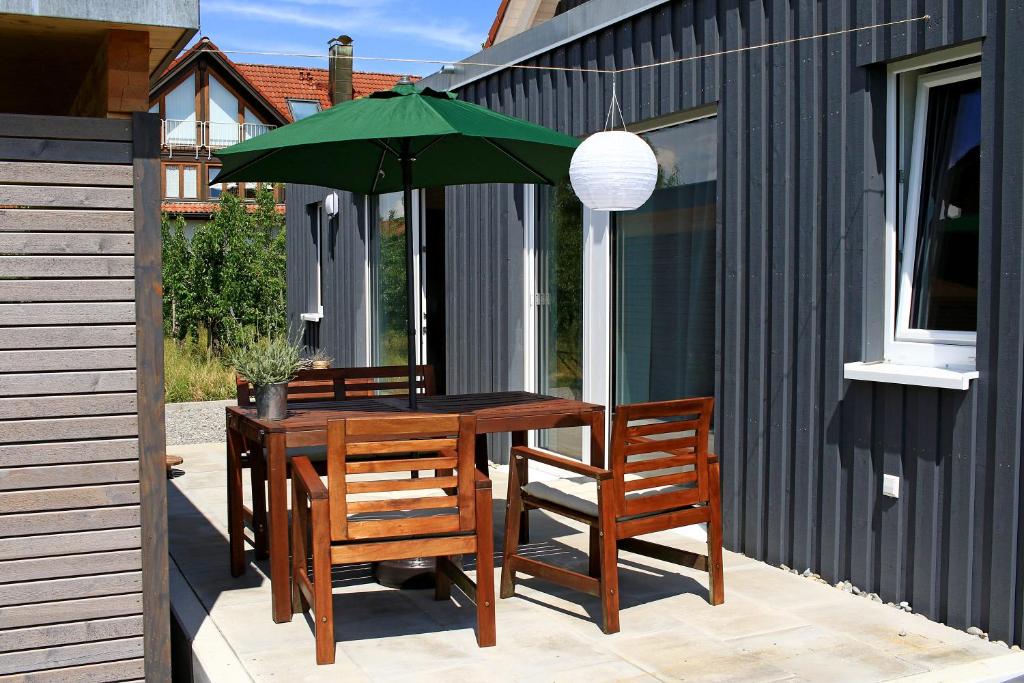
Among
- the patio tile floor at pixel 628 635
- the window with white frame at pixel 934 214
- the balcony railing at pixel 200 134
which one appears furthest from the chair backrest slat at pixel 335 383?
the balcony railing at pixel 200 134

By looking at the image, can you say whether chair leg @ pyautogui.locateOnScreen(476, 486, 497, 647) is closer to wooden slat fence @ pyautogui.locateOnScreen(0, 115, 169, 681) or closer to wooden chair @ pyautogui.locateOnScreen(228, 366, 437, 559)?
wooden slat fence @ pyautogui.locateOnScreen(0, 115, 169, 681)

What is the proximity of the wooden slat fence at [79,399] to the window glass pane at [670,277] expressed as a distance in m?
2.87

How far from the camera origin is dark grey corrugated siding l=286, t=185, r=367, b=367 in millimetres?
10766

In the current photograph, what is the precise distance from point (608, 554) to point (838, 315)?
1.46m

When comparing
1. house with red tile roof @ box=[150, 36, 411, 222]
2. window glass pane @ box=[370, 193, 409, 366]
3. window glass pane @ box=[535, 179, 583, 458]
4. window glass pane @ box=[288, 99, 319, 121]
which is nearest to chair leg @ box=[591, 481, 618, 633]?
window glass pane @ box=[535, 179, 583, 458]

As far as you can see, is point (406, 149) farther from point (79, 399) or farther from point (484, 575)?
point (484, 575)

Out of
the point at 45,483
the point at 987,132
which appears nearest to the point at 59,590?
the point at 45,483

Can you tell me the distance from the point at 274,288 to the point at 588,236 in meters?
11.9

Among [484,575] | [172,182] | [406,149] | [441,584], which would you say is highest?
[172,182]

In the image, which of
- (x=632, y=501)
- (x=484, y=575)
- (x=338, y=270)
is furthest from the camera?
(x=338, y=270)

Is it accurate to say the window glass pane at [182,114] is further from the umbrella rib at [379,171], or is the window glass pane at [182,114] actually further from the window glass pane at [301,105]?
the umbrella rib at [379,171]

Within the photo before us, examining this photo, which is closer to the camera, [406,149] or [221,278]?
[406,149]

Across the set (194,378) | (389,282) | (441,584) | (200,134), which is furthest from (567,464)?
(200,134)

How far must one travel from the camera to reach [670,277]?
5703mm
